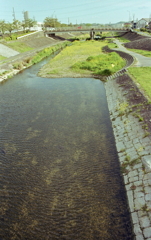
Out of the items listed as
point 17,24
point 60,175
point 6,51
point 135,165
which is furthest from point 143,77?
point 17,24

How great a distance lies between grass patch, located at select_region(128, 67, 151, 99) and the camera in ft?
86.0

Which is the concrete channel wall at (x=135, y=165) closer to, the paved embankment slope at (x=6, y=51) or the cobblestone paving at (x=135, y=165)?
the cobblestone paving at (x=135, y=165)

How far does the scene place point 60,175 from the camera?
1526 centimetres

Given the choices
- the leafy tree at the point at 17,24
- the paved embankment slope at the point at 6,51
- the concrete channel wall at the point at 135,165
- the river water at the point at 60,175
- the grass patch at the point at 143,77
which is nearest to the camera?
the concrete channel wall at the point at 135,165

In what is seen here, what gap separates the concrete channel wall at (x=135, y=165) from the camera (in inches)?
439

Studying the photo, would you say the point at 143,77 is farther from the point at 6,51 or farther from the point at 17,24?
the point at 17,24

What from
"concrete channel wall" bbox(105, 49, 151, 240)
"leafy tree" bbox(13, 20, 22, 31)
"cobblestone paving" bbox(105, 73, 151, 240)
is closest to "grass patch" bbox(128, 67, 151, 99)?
"concrete channel wall" bbox(105, 49, 151, 240)

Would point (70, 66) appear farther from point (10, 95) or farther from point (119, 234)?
point (119, 234)

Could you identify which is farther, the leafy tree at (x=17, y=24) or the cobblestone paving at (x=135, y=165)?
the leafy tree at (x=17, y=24)

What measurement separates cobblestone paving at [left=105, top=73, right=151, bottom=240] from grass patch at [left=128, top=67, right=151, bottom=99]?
17.0 feet

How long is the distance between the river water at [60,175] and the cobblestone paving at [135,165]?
1.95 ft

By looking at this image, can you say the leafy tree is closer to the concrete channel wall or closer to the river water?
the river water

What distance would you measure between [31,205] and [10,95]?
2527cm

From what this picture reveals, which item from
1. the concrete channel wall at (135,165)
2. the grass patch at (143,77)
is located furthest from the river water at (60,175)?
the grass patch at (143,77)
